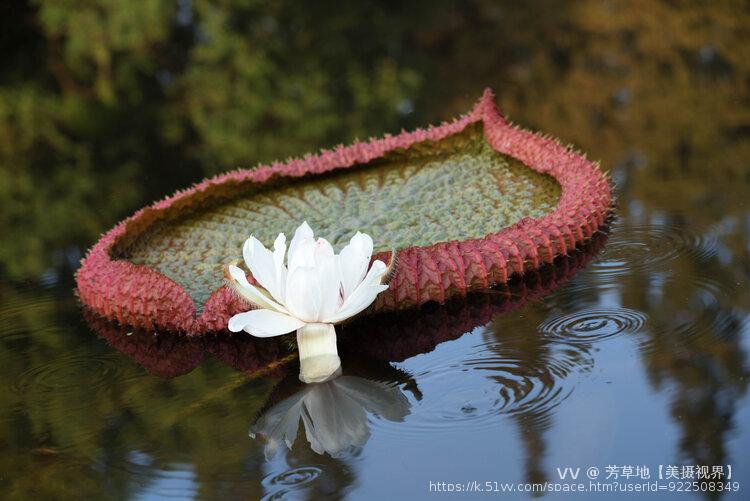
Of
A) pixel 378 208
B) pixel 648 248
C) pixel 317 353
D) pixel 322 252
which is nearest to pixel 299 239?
pixel 322 252

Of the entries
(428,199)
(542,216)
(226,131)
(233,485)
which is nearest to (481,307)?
(542,216)

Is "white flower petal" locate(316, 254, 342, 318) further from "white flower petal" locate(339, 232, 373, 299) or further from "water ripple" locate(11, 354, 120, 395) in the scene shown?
"water ripple" locate(11, 354, 120, 395)

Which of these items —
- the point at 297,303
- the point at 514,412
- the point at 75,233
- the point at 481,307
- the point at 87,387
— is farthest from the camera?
the point at 75,233

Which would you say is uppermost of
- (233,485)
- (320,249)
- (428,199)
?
(428,199)

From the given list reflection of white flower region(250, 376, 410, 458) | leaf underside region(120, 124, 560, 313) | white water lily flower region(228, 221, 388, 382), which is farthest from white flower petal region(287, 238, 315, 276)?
leaf underside region(120, 124, 560, 313)

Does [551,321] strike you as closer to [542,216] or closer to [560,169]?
[542,216]

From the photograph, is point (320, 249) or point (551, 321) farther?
point (551, 321)

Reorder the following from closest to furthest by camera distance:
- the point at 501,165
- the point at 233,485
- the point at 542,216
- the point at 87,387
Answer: the point at 233,485 → the point at 87,387 → the point at 542,216 → the point at 501,165
